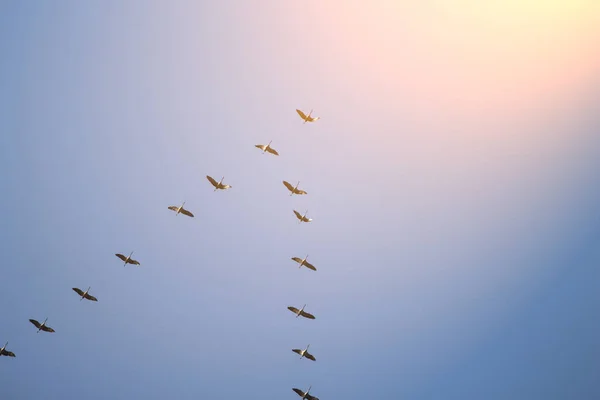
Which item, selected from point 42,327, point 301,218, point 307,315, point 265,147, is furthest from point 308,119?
point 42,327

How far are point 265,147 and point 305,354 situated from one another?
2040cm

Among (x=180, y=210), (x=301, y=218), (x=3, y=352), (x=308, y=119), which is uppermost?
(x=308, y=119)

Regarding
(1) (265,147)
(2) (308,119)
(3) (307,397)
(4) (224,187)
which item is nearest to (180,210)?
(4) (224,187)

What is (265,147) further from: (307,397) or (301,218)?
(307,397)

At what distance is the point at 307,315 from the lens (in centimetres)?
6406

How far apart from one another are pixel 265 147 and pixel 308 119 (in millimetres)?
4983

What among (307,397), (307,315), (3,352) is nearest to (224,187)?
(307,315)

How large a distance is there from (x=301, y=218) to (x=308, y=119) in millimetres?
9768

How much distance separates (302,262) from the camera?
64250 mm

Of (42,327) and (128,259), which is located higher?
(128,259)

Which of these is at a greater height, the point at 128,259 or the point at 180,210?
the point at 180,210

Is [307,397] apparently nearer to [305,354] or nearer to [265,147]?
[305,354]

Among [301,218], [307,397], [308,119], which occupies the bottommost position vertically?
[307,397]

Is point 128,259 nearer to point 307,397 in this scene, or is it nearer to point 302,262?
point 302,262
